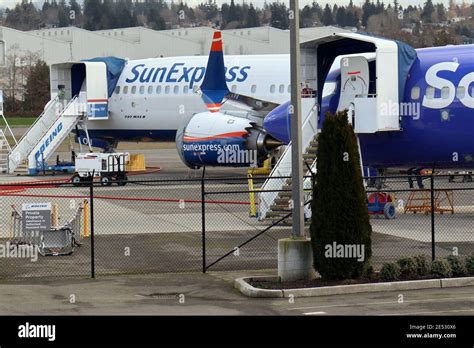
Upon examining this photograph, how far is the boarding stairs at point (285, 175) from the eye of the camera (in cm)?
2880

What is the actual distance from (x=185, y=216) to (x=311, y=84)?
6267 mm

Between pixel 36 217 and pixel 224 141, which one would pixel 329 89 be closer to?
pixel 224 141

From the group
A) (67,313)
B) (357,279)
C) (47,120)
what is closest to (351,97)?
(357,279)

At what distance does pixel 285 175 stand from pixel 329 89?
3353 mm

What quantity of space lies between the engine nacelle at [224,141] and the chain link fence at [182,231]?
513cm

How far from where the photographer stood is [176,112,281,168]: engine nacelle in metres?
41.1

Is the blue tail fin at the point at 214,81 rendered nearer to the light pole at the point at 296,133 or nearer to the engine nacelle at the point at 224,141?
the engine nacelle at the point at 224,141

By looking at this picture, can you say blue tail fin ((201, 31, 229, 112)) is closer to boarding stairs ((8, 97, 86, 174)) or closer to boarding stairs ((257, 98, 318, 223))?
boarding stairs ((8, 97, 86, 174))

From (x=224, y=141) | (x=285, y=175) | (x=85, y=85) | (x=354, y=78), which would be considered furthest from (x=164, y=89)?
(x=354, y=78)

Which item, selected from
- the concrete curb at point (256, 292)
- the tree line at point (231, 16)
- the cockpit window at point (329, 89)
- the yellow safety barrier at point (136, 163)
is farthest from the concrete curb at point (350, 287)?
the tree line at point (231, 16)

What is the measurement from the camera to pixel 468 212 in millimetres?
31781

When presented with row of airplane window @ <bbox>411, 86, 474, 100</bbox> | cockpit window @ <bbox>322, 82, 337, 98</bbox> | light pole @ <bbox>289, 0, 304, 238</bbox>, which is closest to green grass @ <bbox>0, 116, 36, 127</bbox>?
cockpit window @ <bbox>322, 82, 337, 98</bbox>
